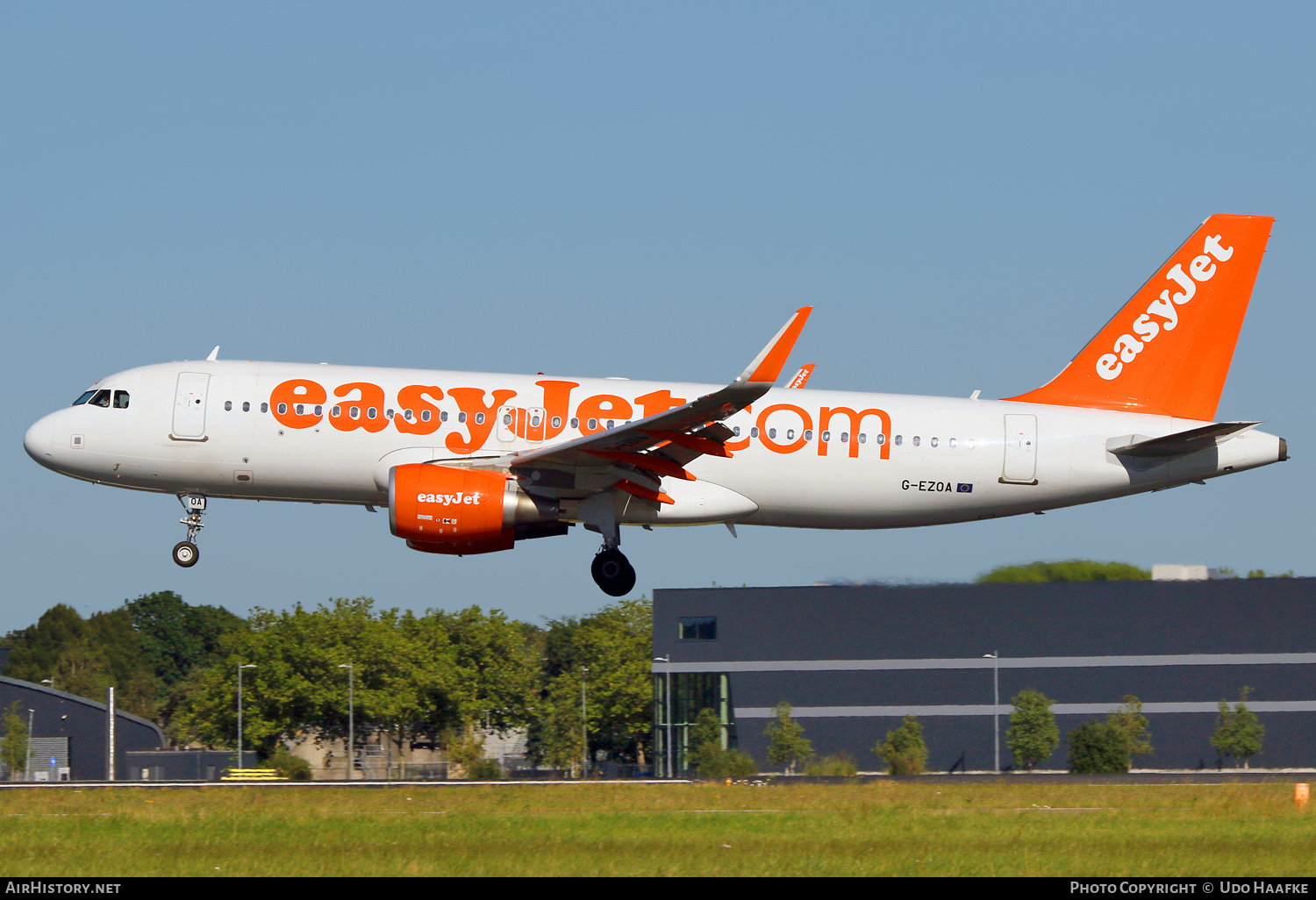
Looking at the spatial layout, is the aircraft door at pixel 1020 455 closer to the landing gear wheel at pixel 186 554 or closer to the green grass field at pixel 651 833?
the green grass field at pixel 651 833

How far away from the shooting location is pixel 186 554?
1152 inches

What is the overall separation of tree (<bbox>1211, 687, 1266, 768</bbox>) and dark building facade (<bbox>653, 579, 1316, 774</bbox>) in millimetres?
942

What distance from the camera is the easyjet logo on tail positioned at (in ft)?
102

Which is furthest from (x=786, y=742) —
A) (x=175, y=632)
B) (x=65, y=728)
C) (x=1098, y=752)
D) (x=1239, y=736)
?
(x=175, y=632)

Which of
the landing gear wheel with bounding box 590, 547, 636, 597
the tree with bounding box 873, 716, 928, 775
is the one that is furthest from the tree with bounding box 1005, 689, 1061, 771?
the landing gear wheel with bounding box 590, 547, 636, 597

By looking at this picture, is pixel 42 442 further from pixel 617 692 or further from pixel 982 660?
pixel 617 692

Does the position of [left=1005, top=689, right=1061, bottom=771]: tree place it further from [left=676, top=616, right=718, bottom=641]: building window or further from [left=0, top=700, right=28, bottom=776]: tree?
[left=0, top=700, right=28, bottom=776]: tree

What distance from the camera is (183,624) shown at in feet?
504

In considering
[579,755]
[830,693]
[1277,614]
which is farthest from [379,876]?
[579,755]

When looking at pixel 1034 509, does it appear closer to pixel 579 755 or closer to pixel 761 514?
pixel 761 514

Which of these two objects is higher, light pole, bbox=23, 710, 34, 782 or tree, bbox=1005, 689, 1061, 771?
tree, bbox=1005, 689, 1061, 771

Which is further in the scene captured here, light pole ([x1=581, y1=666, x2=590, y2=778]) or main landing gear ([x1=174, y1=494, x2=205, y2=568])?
light pole ([x1=581, y1=666, x2=590, y2=778])

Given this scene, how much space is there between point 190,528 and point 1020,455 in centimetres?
1691

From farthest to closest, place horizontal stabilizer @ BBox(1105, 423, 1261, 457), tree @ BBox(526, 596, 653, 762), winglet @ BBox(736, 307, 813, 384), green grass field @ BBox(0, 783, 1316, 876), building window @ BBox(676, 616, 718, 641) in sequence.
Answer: tree @ BBox(526, 596, 653, 762)
building window @ BBox(676, 616, 718, 641)
horizontal stabilizer @ BBox(1105, 423, 1261, 457)
winglet @ BBox(736, 307, 813, 384)
green grass field @ BBox(0, 783, 1316, 876)
